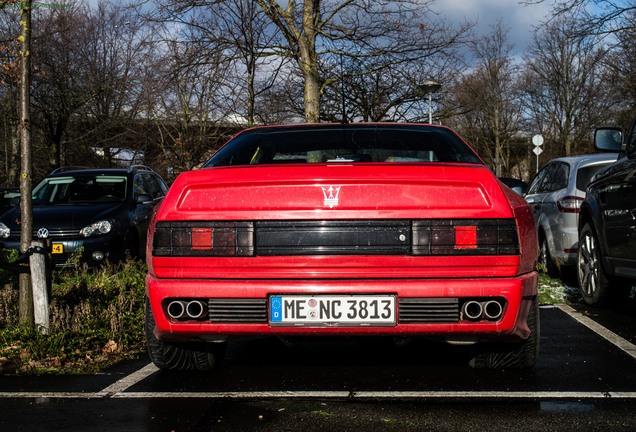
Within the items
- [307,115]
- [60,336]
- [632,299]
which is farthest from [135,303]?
[307,115]

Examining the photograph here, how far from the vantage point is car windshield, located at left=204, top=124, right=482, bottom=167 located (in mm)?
4824

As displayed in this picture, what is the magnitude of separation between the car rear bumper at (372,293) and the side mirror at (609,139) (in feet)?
11.3

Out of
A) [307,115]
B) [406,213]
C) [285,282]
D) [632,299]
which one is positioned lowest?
[632,299]

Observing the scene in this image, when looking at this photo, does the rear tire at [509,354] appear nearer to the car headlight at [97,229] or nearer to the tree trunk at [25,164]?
the tree trunk at [25,164]

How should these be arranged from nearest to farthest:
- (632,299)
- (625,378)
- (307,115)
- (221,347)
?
1. (625,378)
2. (221,347)
3. (632,299)
4. (307,115)

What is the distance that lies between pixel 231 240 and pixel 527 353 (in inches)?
69.6

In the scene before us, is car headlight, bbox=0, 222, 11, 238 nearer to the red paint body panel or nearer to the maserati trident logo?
the red paint body panel

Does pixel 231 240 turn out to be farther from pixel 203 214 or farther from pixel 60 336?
pixel 60 336

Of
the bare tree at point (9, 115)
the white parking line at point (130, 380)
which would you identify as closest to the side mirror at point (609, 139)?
the white parking line at point (130, 380)

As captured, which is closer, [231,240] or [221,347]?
[231,240]

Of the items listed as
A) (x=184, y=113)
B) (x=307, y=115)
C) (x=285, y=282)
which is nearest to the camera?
(x=285, y=282)

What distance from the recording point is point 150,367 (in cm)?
471

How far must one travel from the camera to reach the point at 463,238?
12.1 ft

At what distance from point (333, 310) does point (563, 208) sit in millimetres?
5533
